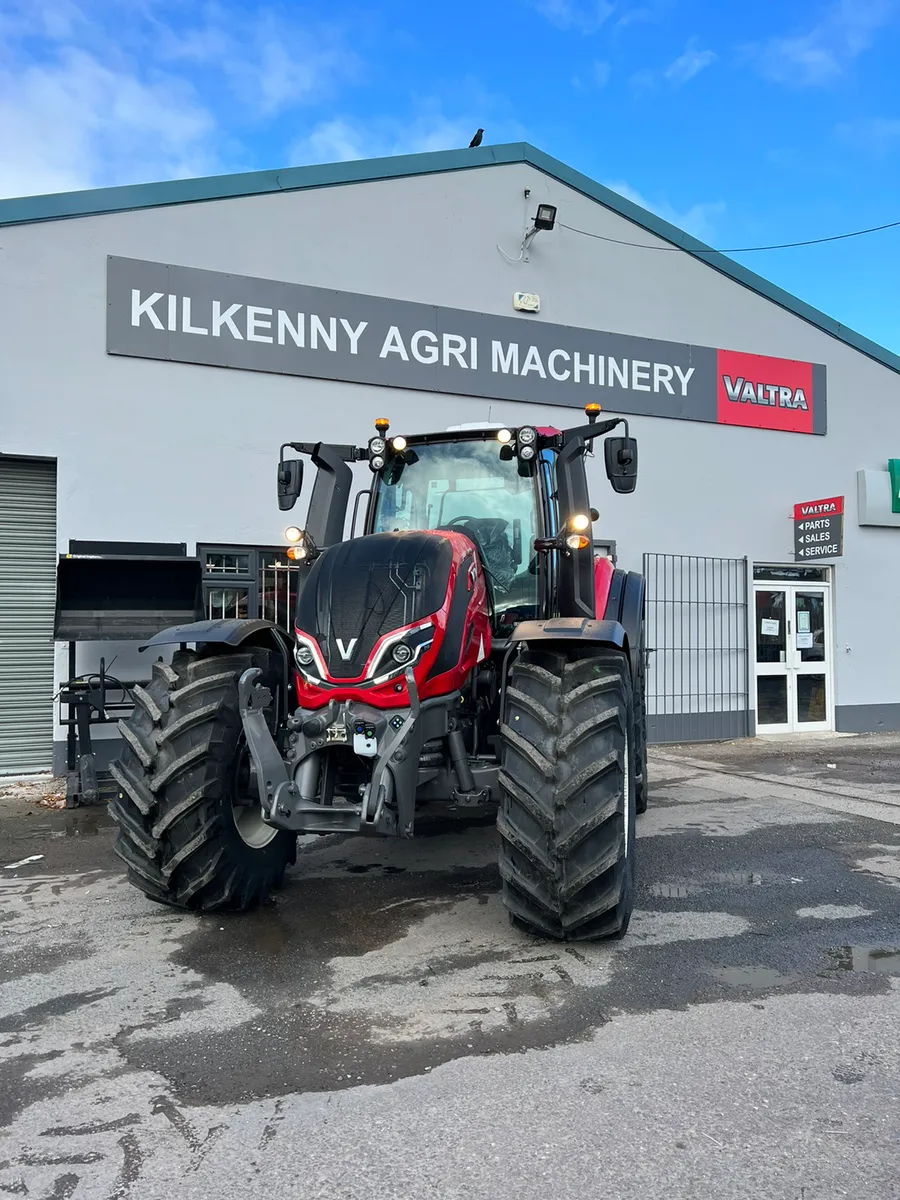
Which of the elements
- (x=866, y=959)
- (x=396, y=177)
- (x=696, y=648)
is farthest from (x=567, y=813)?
(x=396, y=177)

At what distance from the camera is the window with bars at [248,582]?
9117 millimetres

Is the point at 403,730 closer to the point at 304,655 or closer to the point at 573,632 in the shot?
the point at 304,655

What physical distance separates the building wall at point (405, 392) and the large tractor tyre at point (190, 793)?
194 inches

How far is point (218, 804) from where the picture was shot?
414cm

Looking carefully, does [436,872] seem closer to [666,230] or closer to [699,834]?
[699,834]

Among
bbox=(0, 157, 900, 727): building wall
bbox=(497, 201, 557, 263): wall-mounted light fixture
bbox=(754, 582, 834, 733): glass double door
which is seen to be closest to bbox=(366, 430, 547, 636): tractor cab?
bbox=(0, 157, 900, 727): building wall

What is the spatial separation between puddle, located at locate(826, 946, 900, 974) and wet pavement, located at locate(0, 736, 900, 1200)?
2cm

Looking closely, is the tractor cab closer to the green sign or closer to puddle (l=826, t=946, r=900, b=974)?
puddle (l=826, t=946, r=900, b=974)

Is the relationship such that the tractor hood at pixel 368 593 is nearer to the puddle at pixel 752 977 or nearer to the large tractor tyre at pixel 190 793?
the large tractor tyre at pixel 190 793

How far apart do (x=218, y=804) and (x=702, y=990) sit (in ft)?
7.44

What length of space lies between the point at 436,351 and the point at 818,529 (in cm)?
568

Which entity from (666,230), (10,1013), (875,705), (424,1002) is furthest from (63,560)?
(875,705)

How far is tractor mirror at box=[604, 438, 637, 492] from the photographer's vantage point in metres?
5.04

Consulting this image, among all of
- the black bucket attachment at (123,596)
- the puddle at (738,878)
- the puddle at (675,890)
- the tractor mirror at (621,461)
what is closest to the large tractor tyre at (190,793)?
the puddle at (675,890)
